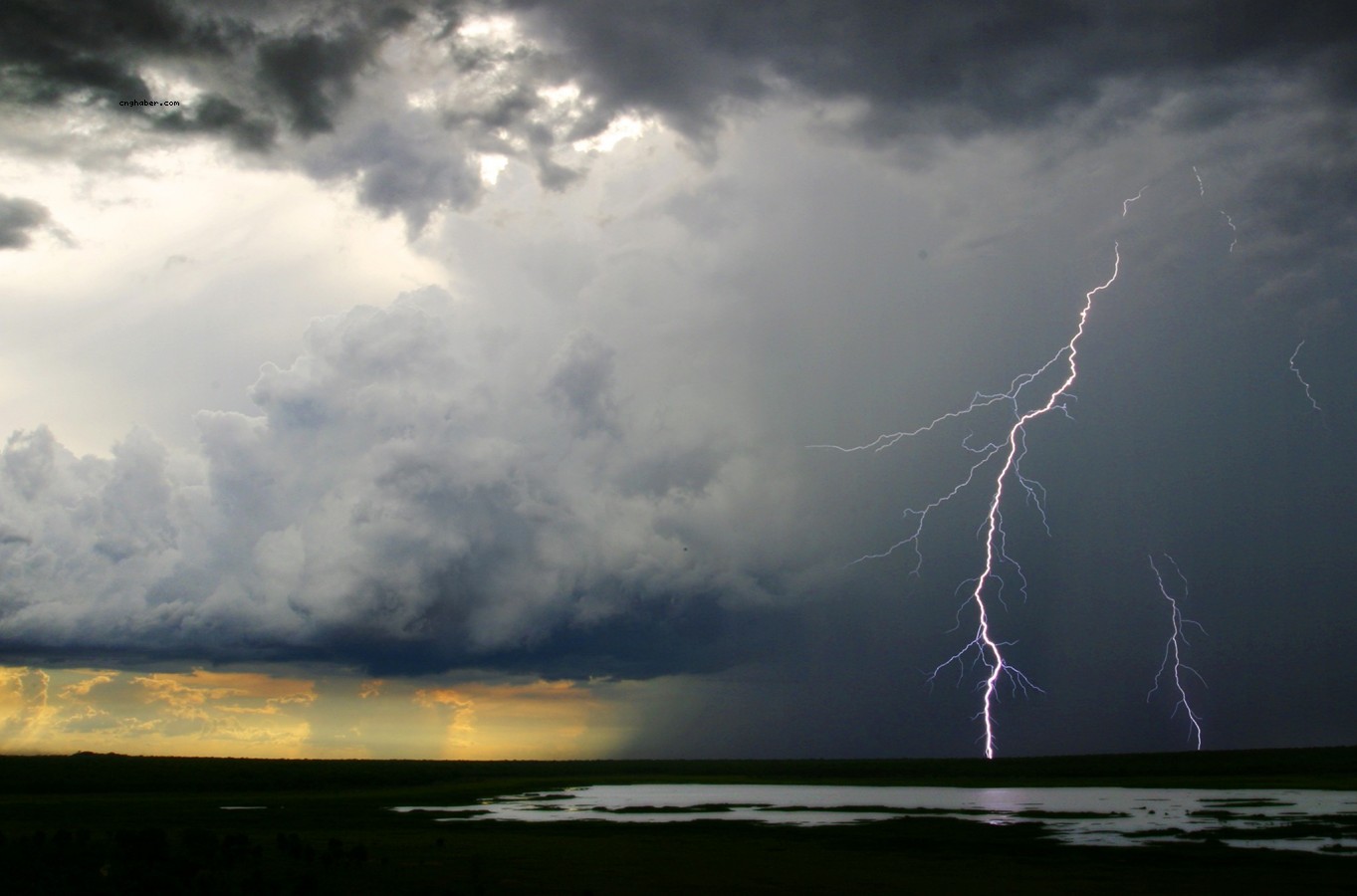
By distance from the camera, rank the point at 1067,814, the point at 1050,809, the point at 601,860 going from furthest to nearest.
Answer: the point at 1050,809 → the point at 1067,814 → the point at 601,860

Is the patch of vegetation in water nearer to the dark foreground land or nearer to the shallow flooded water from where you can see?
the shallow flooded water

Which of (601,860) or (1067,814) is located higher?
(601,860)

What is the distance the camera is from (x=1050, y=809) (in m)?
72.1

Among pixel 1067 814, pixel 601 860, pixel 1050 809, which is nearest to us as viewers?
pixel 601 860

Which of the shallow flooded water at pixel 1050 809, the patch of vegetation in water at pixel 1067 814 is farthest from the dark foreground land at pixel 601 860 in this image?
the patch of vegetation in water at pixel 1067 814

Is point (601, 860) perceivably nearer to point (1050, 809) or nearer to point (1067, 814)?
point (1067, 814)

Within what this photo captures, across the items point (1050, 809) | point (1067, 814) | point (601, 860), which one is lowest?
point (1050, 809)

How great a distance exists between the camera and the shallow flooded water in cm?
5146

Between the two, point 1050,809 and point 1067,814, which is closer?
point 1067,814

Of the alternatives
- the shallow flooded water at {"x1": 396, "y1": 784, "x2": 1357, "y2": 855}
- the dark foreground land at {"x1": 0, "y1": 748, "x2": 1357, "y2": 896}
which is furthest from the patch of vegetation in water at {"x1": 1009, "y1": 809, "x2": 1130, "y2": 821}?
the dark foreground land at {"x1": 0, "y1": 748, "x2": 1357, "y2": 896}

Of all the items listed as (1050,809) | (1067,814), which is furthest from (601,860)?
(1050,809)

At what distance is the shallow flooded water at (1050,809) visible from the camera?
51463 millimetres

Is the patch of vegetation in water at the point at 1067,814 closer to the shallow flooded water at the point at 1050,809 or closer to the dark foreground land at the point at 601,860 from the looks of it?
the shallow flooded water at the point at 1050,809

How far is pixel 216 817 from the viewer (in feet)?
230
